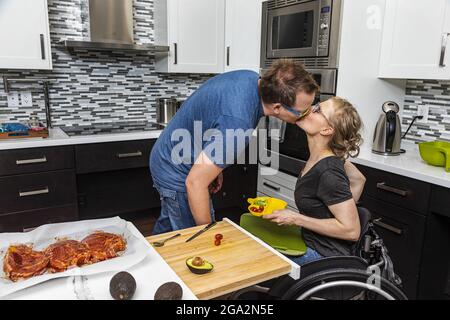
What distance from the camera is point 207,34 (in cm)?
309

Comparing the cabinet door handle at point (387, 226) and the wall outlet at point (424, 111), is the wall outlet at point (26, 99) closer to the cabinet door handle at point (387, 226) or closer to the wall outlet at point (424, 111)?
→ the cabinet door handle at point (387, 226)

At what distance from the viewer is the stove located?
2.71m

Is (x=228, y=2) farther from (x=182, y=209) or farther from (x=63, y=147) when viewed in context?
(x=182, y=209)

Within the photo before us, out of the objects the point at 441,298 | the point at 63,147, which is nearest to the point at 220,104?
the point at 63,147

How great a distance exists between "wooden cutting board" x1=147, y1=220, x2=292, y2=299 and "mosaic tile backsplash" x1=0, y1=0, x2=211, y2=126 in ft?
7.00

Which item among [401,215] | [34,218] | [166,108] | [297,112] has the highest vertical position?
[297,112]

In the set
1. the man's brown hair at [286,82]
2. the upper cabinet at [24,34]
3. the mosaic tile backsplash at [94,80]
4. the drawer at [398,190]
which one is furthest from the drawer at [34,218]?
the drawer at [398,190]

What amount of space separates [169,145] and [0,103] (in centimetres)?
181

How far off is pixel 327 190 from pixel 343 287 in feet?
1.39

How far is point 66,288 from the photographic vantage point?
35.8 inches

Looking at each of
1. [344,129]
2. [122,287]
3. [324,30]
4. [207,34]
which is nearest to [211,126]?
[344,129]

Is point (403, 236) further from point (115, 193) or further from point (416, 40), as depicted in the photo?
point (115, 193)

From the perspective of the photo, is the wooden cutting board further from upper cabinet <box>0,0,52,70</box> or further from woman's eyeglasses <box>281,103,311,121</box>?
upper cabinet <box>0,0,52,70</box>

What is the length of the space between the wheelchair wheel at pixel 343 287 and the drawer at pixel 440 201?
1019mm
